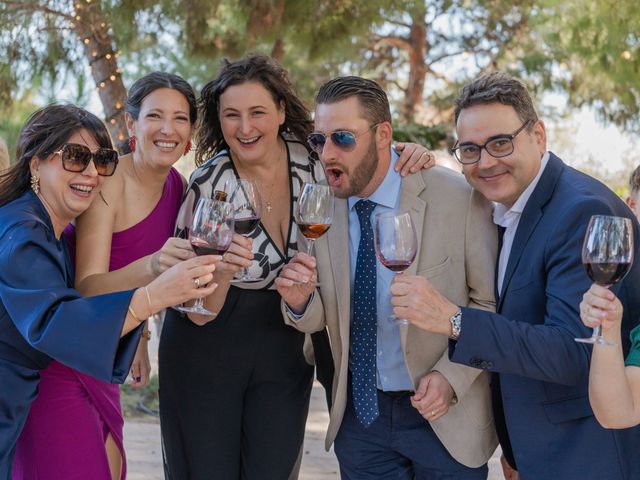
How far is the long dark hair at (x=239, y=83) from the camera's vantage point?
3953mm

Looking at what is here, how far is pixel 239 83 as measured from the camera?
3.93 meters

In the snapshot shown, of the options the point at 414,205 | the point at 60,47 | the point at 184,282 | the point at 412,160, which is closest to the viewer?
the point at 184,282

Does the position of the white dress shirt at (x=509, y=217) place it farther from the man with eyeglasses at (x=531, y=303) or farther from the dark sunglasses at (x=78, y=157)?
the dark sunglasses at (x=78, y=157)

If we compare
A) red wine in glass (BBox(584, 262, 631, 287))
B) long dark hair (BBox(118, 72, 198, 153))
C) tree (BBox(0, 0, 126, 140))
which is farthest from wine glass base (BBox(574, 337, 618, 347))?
tree (BBox(0, 0, 126, 140))

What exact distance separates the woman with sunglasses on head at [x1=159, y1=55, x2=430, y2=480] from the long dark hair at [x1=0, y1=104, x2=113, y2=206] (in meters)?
0.63

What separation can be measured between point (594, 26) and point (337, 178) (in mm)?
7372

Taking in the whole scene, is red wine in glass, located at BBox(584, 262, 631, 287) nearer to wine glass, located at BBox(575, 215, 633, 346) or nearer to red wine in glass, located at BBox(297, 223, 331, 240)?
wine glass, located at BBox(575, 215, 633, 346)

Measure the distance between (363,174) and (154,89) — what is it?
1066 mm

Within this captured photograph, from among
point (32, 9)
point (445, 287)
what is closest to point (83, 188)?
point (445, 287)

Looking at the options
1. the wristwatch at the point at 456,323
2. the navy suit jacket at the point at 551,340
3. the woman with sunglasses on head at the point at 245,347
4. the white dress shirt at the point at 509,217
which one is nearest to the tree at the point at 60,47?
the woman with sunglasses on head at the point at 245,347

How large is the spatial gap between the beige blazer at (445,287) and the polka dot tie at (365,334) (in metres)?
0.05

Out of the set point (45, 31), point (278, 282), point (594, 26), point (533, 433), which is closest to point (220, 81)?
point (278, 282)

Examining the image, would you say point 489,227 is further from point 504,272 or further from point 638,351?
point 638,351

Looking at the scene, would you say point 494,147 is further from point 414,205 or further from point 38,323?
point 38,323
